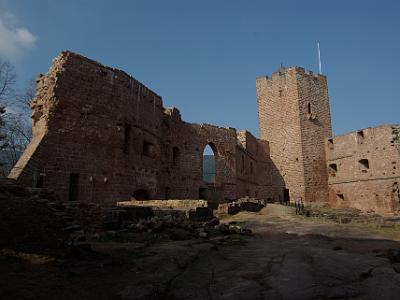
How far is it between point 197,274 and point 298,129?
25.8 m

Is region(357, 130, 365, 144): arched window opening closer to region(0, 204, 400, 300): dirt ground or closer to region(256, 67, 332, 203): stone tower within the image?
region(256, 67, 332, 203): stone tower

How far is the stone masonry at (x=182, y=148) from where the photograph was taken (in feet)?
48.5

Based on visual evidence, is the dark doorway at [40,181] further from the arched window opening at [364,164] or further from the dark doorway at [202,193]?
the arched window opening at [364,164]

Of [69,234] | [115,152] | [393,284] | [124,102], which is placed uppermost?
[124,102]

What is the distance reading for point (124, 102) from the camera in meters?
17.6

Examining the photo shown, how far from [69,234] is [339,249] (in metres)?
5.39

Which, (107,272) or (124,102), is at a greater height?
(124,102)

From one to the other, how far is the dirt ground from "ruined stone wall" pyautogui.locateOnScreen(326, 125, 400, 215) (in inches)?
841

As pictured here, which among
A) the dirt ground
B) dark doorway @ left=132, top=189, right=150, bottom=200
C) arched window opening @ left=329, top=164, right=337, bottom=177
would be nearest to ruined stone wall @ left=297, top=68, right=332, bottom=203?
arched window opening @ left=329, top=164, right=337, bottom=177

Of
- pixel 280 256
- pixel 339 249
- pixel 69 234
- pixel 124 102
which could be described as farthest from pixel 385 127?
pixel 69 234

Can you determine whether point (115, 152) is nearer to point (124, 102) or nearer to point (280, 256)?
point (124, 102)

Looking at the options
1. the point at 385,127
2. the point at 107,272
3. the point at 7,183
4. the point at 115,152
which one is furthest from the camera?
the point at 385,127

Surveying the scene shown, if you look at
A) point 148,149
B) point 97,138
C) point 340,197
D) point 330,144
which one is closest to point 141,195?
point 148,149

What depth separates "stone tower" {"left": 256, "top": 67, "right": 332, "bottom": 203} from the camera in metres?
28.8
